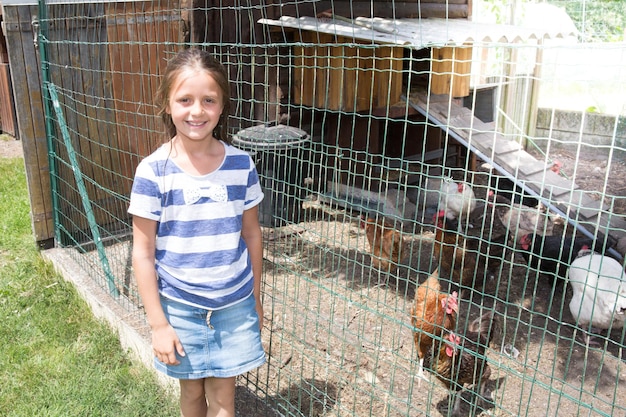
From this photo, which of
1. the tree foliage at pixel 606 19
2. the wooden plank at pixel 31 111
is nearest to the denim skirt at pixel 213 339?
the wooden plank at pixel 31 111

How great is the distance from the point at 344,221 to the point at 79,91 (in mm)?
2368

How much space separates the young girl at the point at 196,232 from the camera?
5.84 ft

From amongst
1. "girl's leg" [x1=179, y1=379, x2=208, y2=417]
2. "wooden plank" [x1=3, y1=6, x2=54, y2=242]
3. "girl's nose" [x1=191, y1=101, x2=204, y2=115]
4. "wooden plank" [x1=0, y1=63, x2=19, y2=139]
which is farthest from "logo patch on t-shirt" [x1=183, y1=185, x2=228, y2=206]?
"wooden plank" [x1=0, y1=63, x2=19, y2=139]

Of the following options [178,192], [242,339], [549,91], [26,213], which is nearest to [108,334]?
[242,339]

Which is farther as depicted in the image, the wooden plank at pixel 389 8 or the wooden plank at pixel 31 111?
the wooden plank at pixel 389 8

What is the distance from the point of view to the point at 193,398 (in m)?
2.08

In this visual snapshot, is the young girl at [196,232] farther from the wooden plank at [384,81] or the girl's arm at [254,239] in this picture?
the wooden plank at [384,81]

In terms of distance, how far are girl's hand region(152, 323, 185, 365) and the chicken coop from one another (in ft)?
2.23

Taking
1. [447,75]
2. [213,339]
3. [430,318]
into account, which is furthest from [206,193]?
[447,75]

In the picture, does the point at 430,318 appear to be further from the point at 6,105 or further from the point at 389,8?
the point at 6,105

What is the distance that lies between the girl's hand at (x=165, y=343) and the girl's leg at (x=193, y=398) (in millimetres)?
218

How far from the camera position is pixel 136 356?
3016 millimetres

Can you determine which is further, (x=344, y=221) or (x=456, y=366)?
(x=344, y=221)

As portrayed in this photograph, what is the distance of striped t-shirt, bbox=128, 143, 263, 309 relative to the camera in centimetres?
177
